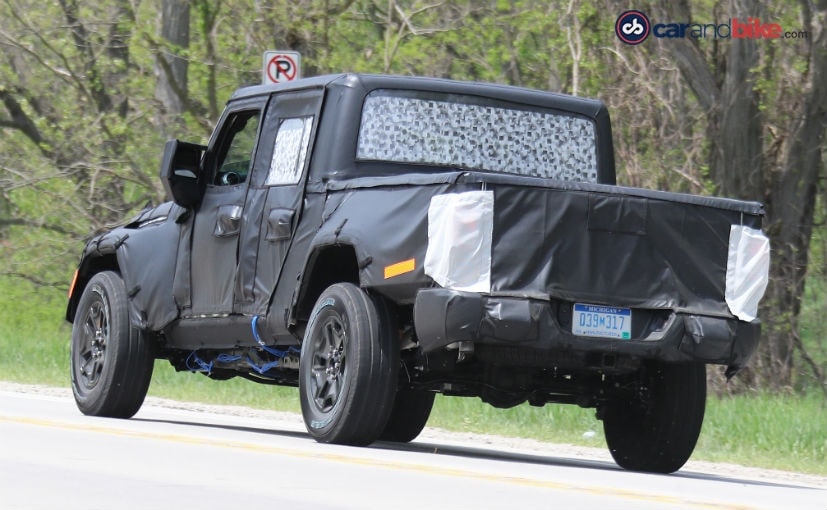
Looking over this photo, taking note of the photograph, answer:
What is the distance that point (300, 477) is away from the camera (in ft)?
25.1

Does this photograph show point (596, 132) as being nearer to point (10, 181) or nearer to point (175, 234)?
point (175, 234)

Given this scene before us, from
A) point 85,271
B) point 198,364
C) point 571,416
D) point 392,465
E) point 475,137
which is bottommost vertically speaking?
point 571,416

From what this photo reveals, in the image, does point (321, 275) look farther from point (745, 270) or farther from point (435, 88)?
point (745, 270)

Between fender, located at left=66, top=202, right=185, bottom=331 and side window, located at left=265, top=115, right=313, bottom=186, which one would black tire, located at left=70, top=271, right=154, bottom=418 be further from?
side window, located at left=265, top=115, right=313, bottom=186

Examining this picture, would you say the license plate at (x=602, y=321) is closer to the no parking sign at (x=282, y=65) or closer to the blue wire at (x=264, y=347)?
the blue wire at (x=264, y=347)

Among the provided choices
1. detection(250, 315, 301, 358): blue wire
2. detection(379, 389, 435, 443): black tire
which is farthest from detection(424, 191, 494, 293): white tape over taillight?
detection(379, 389, 435, 443): black tire

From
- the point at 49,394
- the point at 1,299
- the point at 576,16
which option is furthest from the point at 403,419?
the point at 1,299

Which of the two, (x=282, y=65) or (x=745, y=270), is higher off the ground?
(x=282, y=65)

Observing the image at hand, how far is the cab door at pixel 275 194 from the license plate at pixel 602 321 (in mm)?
1998

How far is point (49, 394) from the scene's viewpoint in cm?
1449

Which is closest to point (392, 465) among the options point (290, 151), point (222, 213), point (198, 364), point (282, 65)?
point (290, 151)

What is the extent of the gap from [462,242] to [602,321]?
3.07ft

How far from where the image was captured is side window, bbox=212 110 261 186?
Answer: 11.2 meters

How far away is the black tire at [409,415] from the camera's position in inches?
456
